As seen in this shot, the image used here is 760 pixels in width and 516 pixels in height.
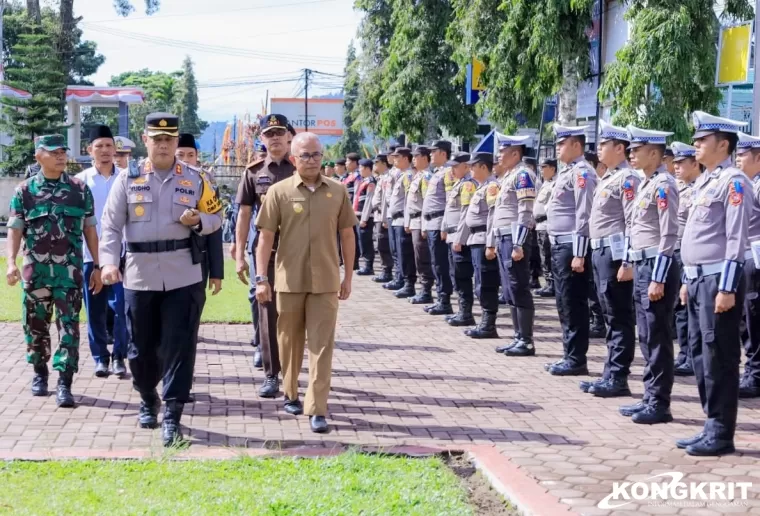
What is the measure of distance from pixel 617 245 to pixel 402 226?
7847 millimetres

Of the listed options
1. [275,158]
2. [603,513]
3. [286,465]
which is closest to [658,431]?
[603,513]

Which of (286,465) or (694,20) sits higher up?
(694,20)

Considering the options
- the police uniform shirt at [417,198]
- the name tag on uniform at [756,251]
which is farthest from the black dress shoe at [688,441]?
the police uniform shirt at [417,198]

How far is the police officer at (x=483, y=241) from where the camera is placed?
1171 centimetres

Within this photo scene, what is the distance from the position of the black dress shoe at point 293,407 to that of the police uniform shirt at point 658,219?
107 inches

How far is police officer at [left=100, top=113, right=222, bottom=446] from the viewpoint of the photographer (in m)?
6.94

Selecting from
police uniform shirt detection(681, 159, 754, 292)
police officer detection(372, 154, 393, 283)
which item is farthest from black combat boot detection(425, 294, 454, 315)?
police uniform shirt detection(681, 159, 754, 292)

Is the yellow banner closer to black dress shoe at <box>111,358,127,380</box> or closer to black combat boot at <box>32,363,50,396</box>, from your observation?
black dress shoe at <box>111,358,127,380</box>

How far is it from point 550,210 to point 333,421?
3318mm

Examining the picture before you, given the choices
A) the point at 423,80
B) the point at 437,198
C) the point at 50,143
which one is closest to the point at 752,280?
the point at 437,198

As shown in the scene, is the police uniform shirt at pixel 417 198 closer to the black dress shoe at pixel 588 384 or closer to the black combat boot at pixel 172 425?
the black dress shoe at pixel 588 384

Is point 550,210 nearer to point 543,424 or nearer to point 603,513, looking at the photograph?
point 543,424

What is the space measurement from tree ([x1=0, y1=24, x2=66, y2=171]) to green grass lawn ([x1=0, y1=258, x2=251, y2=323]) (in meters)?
17.8

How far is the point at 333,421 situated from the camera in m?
7.46
